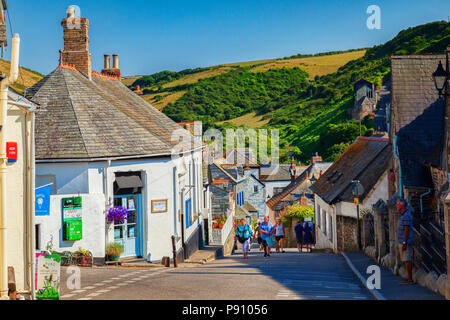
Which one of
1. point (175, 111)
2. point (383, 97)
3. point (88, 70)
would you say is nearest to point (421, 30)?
point (383, 97)

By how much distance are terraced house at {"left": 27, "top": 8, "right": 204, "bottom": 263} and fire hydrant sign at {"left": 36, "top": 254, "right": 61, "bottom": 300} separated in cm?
684

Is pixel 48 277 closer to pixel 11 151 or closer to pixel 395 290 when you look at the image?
pixel 11 151

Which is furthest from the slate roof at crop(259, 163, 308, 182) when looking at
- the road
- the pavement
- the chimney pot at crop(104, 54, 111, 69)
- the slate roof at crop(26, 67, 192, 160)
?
the pavement

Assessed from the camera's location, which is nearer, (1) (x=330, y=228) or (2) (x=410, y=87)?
(2) (x=410, y=87)

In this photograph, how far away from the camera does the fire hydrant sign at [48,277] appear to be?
381 inches

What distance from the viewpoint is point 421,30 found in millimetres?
125562

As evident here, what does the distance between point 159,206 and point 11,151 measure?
362 inches

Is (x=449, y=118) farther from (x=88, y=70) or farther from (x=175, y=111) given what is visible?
(x=175, y=111)

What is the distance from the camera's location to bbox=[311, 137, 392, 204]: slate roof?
22953 mm

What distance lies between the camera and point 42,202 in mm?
14250

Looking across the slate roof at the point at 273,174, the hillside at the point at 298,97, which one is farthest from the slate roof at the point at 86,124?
the hillside at the point at 298,97

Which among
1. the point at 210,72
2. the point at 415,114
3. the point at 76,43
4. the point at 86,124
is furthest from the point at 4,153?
the point at 210,72

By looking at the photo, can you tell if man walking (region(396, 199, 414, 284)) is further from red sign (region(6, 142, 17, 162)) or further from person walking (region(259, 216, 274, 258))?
person walking (region(259, 216, 274, 258))

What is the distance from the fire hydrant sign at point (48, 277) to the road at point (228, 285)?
0.39 meters
